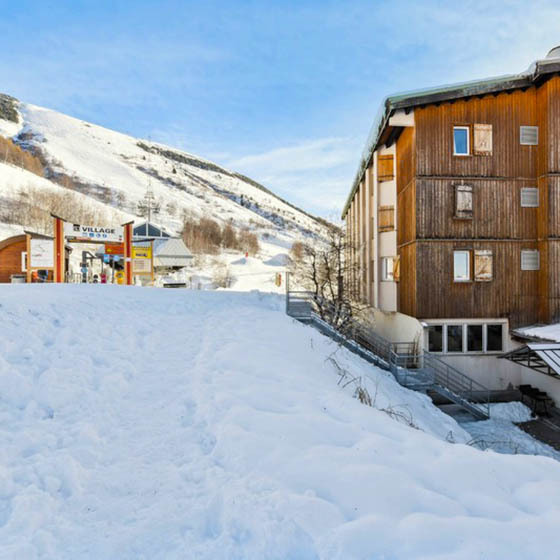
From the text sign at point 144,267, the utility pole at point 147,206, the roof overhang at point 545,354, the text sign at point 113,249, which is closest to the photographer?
the roof overhang at point 545,354

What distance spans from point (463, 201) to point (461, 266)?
9.51ft

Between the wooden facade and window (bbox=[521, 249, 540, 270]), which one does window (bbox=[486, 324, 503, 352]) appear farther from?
window (bbox=[521, 249, 540, 270])

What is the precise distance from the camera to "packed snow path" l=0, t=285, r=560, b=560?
2.90 meters

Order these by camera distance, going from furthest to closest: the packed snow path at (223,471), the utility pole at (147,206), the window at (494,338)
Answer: the utility pole at (147,206)
the window at (494,338)
the packed snow path at (223,471)

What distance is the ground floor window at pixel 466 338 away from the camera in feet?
52.2

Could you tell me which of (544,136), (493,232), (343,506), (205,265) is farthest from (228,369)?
(205,265)

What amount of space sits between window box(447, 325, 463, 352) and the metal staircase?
→ 0.85 meters

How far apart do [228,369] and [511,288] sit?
48.4 ft

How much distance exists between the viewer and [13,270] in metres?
21.4

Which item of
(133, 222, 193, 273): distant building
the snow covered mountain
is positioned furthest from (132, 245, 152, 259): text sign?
the snow covered mountain

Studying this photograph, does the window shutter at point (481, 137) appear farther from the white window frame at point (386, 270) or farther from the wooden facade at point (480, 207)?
the white window frame at point (386, 270)

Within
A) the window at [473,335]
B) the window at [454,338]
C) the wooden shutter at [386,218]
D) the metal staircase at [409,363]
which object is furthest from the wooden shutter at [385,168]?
the window at [473,335]

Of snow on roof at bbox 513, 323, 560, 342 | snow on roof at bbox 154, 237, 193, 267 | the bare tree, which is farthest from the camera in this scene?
snow on roof at bbox 154, 237, 193, 267

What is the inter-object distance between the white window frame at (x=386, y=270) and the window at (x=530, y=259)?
5.72 m
